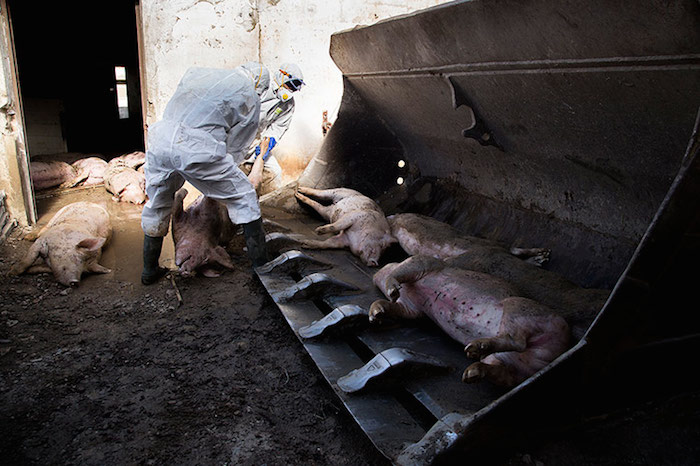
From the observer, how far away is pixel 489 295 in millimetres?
2650

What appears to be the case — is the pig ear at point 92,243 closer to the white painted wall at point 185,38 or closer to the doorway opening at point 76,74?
the white painted wall at point 185,38

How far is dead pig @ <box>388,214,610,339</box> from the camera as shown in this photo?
259cm

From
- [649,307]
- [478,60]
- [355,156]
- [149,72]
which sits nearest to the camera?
[649,307]

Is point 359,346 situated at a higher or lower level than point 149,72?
lower

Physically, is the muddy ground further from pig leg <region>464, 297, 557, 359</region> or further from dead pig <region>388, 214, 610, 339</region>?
dead pig <region>388, 214, 610, 339</region>

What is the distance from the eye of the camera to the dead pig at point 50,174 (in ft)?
20.4

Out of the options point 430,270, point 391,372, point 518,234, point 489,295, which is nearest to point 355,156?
point 518,234

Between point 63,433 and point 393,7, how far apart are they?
6.26 m

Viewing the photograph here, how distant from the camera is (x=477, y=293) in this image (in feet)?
8.84

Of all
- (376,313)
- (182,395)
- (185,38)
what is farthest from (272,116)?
(182,395)

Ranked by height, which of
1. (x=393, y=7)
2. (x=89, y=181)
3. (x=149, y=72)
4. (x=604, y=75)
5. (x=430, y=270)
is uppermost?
(x=393, y=7)

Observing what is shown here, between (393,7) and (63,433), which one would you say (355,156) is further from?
(63,433)

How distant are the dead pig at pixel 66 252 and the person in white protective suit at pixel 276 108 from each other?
168cm

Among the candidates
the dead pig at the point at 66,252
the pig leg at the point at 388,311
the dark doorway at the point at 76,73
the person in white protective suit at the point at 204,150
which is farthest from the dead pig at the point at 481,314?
the dark doorway at the point at 76,73
